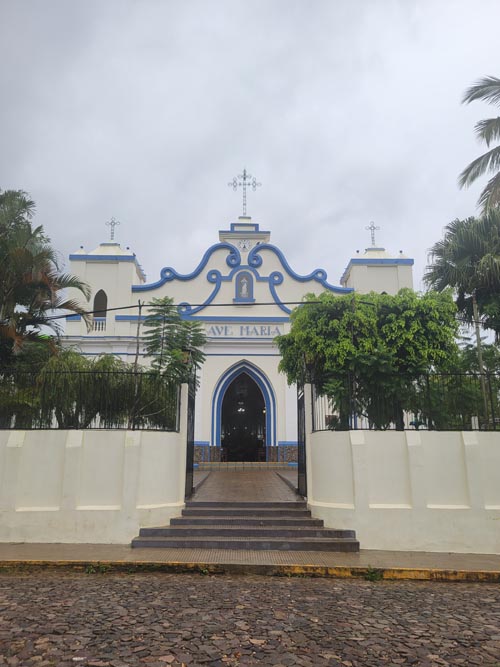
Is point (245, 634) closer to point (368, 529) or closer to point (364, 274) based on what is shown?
point (368, 529)

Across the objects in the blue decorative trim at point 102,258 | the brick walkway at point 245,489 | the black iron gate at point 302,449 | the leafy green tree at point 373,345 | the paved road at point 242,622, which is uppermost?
the blue decorative trim at point 102,258

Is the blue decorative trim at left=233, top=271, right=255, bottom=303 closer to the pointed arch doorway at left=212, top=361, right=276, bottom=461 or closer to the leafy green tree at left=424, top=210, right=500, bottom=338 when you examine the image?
the pointed arch doorway at left=212, top=361, right=276, bottom=461

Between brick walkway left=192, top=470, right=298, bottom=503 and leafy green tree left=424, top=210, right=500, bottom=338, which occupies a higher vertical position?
leafy green tree left=424, top=210, right=500, bottom=338

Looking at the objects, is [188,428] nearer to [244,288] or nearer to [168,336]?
[168,336]

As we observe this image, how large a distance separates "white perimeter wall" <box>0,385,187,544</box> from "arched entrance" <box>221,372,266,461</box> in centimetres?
1468

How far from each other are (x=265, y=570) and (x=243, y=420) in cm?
2308

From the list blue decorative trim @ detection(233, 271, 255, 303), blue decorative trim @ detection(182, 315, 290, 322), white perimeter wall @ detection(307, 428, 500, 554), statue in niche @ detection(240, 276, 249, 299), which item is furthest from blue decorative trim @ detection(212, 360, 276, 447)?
white perimeter wall @ detection(307, 428, 500, 554)

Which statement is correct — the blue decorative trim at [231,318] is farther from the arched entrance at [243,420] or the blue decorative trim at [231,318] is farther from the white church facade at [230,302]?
the arched entrance at [243,420]

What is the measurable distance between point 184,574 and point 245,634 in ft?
8.70

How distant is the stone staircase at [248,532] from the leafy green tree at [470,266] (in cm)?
603

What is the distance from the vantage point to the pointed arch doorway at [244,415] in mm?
19953

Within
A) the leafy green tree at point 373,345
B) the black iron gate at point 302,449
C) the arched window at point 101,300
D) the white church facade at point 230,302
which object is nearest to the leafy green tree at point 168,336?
the leafy green tree at point 373,345

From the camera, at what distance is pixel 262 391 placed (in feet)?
66.7

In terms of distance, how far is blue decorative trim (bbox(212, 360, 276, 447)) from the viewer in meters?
19.8
